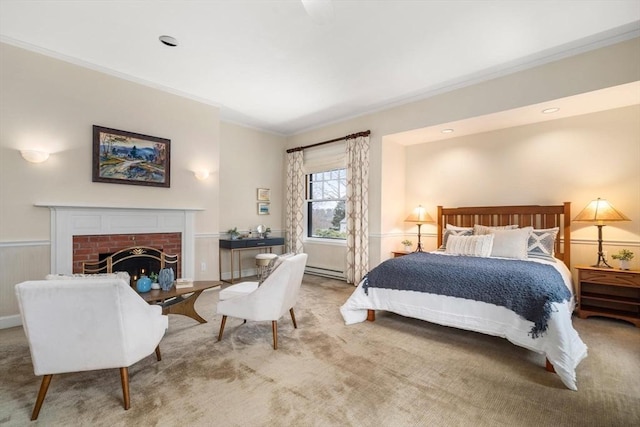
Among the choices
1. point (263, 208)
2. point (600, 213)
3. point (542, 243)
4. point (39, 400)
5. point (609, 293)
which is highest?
point (263, 208)

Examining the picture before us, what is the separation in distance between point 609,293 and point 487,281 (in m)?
2.30

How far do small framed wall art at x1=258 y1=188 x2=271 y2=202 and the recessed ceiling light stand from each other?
10.5 feet

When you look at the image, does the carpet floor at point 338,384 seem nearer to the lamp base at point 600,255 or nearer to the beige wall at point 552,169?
the lamp base at point 600,255

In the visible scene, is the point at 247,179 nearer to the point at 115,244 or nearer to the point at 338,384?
the point at 115,244

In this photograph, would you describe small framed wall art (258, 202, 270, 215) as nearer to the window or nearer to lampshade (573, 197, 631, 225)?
the window

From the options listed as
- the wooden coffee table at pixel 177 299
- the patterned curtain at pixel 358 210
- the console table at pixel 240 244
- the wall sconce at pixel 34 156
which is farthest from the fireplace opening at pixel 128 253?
the patterned curtain at pixel 358 210

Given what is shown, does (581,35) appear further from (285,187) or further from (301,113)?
(285,187)

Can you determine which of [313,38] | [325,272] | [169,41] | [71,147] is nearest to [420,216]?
[325,272]

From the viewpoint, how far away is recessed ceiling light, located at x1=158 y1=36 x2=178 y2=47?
3064 mm

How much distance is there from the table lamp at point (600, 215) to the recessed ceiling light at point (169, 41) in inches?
201

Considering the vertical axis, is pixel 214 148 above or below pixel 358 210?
above

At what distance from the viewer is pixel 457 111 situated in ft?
13.5

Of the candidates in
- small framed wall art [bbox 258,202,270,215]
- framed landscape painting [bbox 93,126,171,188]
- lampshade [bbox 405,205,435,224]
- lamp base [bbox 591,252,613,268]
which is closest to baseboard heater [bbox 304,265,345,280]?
small framed wall art [bbox 258,202,270,215]

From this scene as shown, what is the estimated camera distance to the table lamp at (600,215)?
3438 mm
